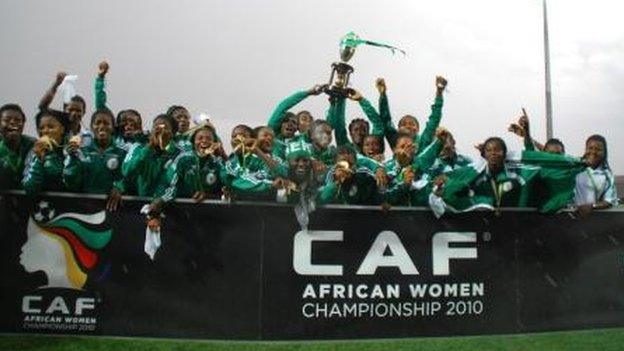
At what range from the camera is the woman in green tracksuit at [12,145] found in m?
5.07

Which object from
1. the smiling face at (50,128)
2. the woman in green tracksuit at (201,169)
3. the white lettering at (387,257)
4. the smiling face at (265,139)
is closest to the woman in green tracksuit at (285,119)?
the smiling face at (265,139)

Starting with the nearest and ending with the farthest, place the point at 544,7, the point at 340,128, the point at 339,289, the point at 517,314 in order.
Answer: the point at 339,289 < the point at 517,314 < the point at 340,128 < the point at 544,7

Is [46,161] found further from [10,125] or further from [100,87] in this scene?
[100,87]

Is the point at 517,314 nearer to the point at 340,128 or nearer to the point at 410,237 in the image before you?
the point at 410,237

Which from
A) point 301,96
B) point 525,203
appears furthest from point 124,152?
point 525,203

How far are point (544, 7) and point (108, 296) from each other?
19283mm

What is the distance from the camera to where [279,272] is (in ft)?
17.6

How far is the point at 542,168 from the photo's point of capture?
6.37 metres

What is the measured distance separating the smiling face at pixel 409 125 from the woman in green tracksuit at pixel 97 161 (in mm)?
3162

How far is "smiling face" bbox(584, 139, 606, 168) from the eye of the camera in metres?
6.86

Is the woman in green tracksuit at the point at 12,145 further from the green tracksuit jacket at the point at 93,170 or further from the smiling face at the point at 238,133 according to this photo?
the smiling face at the point at 238,133

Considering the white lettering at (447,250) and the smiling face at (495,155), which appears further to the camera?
the smiling face at (495,155)

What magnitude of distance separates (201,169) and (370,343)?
216 centimetres

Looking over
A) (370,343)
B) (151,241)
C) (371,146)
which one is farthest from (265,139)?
(370,343)
